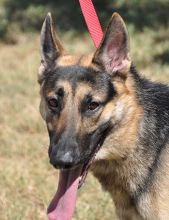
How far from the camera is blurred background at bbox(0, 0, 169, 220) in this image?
579cm

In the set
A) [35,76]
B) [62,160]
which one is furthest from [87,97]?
[35,76]

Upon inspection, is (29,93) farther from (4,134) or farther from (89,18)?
(89,18)

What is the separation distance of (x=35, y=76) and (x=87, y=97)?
5.46 meters

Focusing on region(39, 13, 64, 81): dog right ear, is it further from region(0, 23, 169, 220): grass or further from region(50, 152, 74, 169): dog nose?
region(0, 23, 169, 220): grass

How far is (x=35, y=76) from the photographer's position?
30.9 feet

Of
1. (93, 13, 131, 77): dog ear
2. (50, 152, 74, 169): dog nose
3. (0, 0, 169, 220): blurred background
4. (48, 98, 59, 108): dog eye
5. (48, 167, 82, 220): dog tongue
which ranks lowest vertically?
(0, 0, 169, 220): blurred background

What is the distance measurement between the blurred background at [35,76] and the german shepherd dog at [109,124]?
4.00ft

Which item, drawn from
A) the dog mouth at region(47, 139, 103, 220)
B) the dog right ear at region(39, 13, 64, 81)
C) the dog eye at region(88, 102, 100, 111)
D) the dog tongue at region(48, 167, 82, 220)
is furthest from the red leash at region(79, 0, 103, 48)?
the dog tongue at region(48, 167, 82, 220)

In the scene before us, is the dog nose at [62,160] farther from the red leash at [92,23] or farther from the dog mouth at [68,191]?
the red leash at [92,23]

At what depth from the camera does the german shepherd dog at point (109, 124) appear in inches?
157

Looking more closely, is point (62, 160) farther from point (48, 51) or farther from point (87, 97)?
point (48, 51)

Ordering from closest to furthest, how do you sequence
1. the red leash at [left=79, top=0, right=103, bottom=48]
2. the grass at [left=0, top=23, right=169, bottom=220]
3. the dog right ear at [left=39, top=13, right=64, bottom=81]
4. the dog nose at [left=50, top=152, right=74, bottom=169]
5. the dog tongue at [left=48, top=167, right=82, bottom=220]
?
1. the dog nose at [left=50, top=152, right=74, bottom=169]
2. the dog tongue at [left=48, top=167, right=82, bottom=220]
3. the dog right ear at [left=39, top=13, right=64, bottom=81]
4. the red leash at [left=79, top=0, right=103, bottom=48]
5. the grass at [left=0, top=23, right=169, bottom=220]

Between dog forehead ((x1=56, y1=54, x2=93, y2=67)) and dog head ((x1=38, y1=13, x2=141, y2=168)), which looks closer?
dog head ((x1=38, y1=13, x2=141, y2=168))

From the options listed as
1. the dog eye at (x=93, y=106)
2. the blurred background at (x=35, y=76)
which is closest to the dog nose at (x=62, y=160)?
the dog eye at (x=93, y=106)
